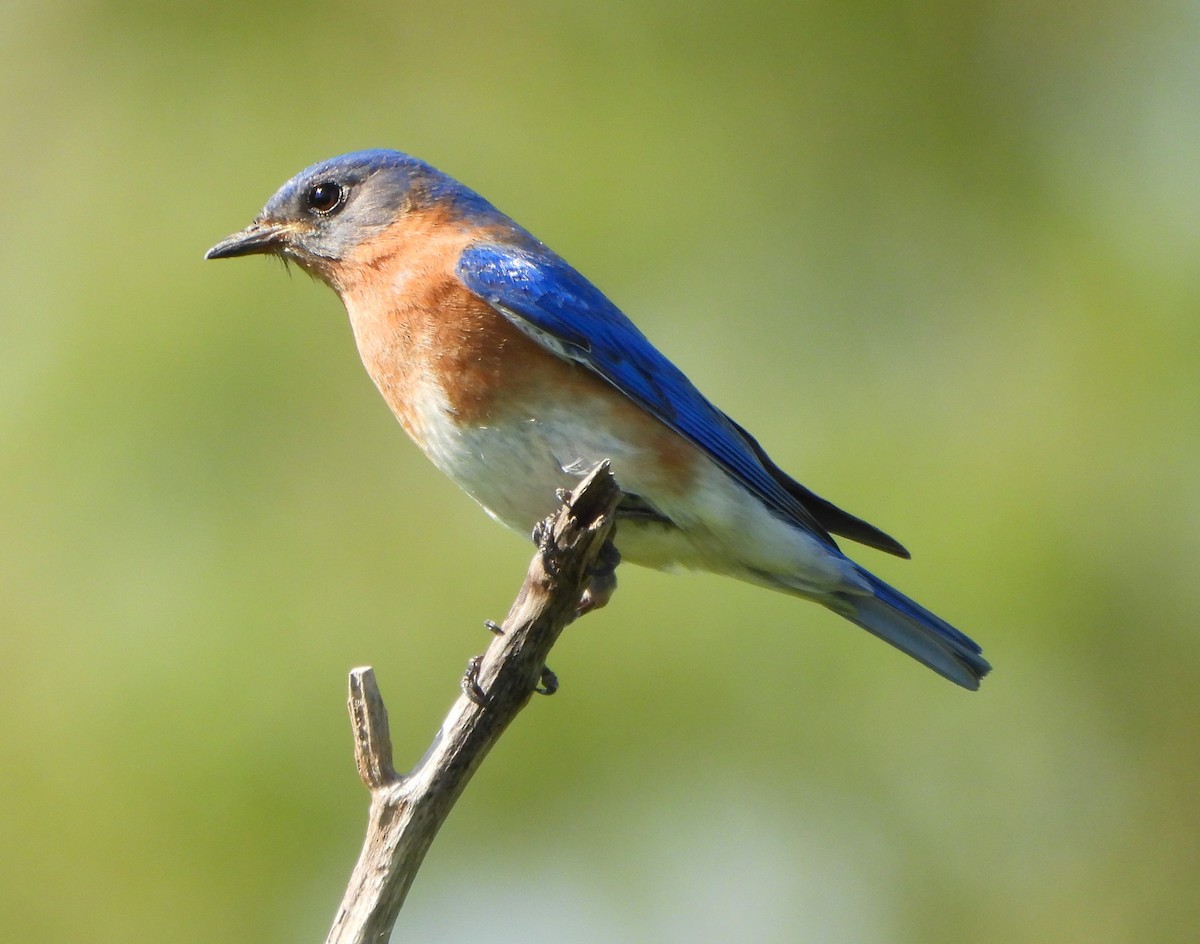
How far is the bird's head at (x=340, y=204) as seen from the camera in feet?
16.0

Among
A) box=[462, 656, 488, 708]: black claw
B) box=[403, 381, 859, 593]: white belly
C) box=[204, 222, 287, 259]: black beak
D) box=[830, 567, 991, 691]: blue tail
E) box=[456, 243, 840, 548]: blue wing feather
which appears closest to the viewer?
box=[462, 656, 488, 708]: black claw

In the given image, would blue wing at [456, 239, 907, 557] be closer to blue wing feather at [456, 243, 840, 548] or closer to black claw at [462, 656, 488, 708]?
blue wing feather at [456, 243, 840, 548]

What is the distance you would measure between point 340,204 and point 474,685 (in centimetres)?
237

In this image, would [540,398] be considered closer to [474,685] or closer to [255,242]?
[474,685]

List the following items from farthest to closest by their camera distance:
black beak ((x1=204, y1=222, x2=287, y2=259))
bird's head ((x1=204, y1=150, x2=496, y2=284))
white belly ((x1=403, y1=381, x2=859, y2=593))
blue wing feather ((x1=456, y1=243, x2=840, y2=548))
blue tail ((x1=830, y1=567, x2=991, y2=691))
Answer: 1. black beak ((x1=204, y1=222, x2=287, y2=259))
2. bird's head ((x1=204, y1=150, x2=496, y2=284))
3. blue tail ((x1=830, y1=567, x2=991, y2=691))
4. blue wing feather ((x1=456, y1=243, x2=840, y2=548))
5. white belly ((x1=403, y1=381, x2=859, y2=593))

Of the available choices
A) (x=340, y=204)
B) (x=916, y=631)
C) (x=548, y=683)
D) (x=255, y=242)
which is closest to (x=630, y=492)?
(x=548, y=683)

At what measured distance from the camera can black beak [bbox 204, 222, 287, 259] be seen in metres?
4.99

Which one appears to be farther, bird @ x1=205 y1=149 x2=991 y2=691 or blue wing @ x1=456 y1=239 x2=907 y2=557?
blue wing @ x1=456 y1=239 x2=907 y2=557

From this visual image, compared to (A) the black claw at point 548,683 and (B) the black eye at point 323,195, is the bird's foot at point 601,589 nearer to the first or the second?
(A) the black claw at point 548,683

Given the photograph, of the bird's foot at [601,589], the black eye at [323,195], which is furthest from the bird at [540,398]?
the bird's foot at [601,589]

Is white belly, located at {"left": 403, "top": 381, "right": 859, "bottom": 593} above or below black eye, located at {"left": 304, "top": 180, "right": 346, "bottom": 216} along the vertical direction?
below

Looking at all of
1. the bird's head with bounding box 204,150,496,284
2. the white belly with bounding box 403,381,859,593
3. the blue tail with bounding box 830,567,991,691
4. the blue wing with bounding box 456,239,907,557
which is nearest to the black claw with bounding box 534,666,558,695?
the white belly with bounding box 403,381,859,593

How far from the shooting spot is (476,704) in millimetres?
3295

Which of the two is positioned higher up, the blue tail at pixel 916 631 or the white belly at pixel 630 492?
the white belly at pixel 630 492
